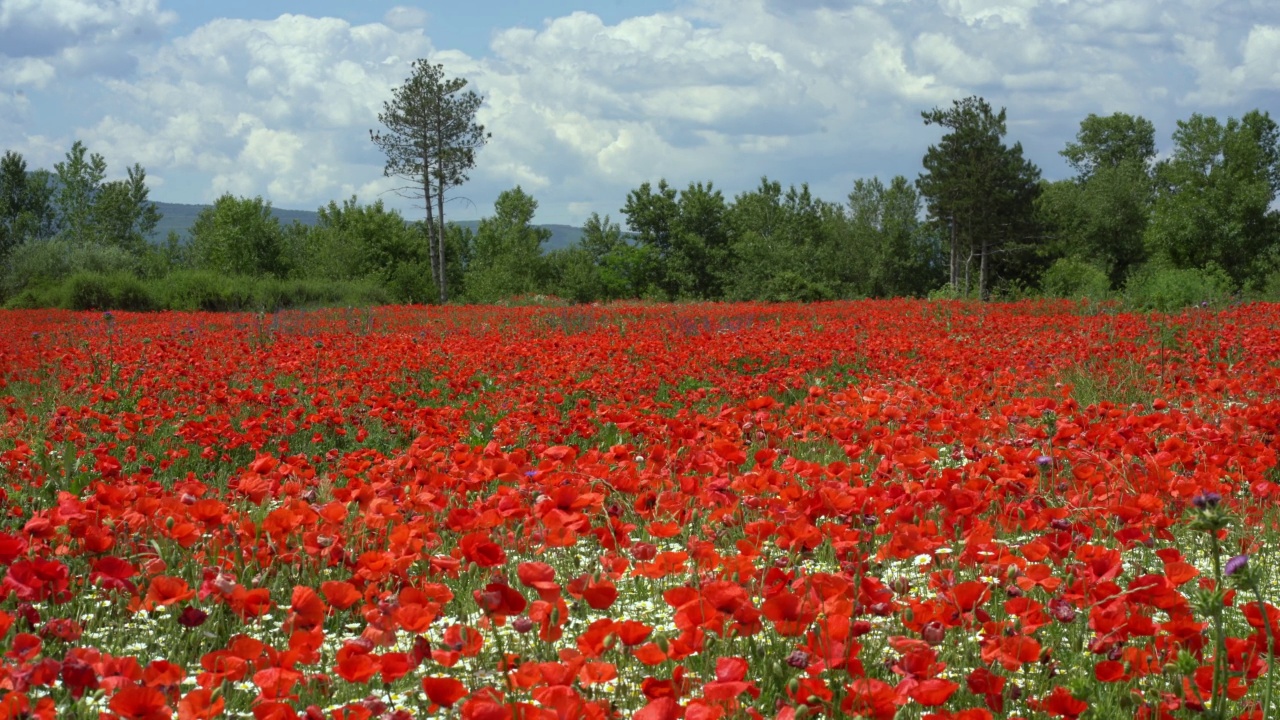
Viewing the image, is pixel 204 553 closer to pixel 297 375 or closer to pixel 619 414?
pixel 619 414

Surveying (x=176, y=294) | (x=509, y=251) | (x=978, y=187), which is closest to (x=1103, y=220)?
(x=978, y=187)

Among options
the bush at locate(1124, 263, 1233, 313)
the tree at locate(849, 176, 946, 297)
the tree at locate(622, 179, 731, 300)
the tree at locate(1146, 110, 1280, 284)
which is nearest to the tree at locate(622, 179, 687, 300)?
the tree at locate(622, 179, 731, 300)

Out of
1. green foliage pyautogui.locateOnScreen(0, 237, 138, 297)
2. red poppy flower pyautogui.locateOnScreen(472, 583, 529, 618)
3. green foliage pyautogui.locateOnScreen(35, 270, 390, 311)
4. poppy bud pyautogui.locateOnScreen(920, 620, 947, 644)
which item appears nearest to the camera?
red poppy flower pyautogui.locateOnScreen(472, 583, 529, 618)

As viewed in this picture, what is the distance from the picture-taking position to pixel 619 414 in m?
5.12

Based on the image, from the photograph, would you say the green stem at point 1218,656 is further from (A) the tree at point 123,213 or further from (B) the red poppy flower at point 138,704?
(A) the tree at point 123,213

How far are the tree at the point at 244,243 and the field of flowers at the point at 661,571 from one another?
1296 inches

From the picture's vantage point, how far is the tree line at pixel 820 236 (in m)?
42.0

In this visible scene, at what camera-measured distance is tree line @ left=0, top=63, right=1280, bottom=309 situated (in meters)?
42.0

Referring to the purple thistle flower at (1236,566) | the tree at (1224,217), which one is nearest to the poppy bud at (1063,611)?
the purple thistle flower at (1236,566)

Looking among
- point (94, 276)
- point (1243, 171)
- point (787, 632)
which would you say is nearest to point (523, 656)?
point (787, 632)

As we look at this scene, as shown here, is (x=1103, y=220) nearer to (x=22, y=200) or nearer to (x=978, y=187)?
(x=978, y=187)

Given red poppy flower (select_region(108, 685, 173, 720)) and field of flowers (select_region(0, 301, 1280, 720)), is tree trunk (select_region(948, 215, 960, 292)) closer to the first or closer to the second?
field of flowers (select_region(0, 301, 1280, 720))

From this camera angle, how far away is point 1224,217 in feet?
174

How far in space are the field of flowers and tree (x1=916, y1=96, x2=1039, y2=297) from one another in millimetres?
46203
